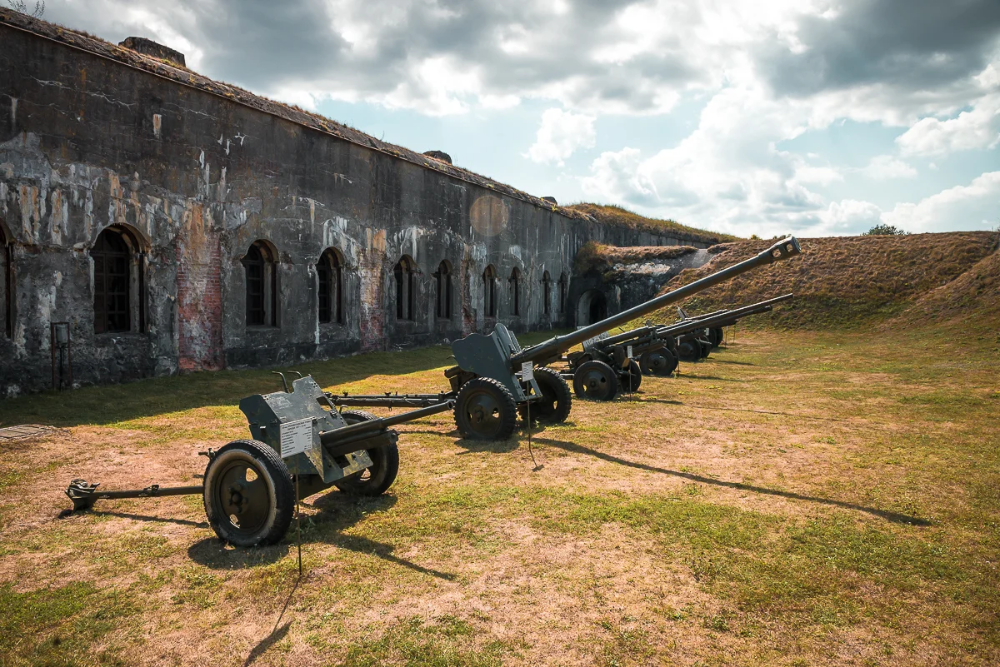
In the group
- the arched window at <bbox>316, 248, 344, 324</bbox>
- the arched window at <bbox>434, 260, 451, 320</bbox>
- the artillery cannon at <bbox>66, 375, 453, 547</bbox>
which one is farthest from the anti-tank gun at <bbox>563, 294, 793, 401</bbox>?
the arched window at <bbox>434, 260, 451, 320</bbox>

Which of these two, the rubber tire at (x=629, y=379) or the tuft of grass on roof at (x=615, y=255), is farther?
the tuft of grass on roof at (x=615, y=255)

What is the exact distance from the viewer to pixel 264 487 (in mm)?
4621

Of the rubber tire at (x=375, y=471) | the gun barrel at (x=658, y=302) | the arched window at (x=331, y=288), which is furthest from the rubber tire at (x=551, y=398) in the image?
the arched window at (x=331, y=288)

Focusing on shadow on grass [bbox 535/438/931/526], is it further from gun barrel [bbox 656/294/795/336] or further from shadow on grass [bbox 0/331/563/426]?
gun barrel [bbox 656/294/795/336]

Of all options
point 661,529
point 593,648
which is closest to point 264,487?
point 593,648

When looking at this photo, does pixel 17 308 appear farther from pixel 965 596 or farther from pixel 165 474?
pixel 965 596

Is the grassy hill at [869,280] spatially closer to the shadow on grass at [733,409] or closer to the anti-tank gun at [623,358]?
the anti-tank gun at [623,358]

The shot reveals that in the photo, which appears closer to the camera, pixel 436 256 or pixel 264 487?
pixel 264 487

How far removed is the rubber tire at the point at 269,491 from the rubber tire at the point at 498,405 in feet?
10.7

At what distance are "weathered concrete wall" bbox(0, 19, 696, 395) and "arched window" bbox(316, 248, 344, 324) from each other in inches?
8.1

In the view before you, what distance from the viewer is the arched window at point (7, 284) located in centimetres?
956

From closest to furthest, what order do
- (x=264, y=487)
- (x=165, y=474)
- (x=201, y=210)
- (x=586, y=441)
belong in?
(x=264, y=487), (x=165, y=474), (x=586, y=441), (x=201, y=210)

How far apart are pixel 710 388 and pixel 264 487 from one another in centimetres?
982

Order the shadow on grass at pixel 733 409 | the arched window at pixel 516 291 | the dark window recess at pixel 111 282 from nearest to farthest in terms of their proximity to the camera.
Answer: the shadow on grass at pixel 733 409, the dark window recess at pixel 111 282, the arched window at pixel 516 291
